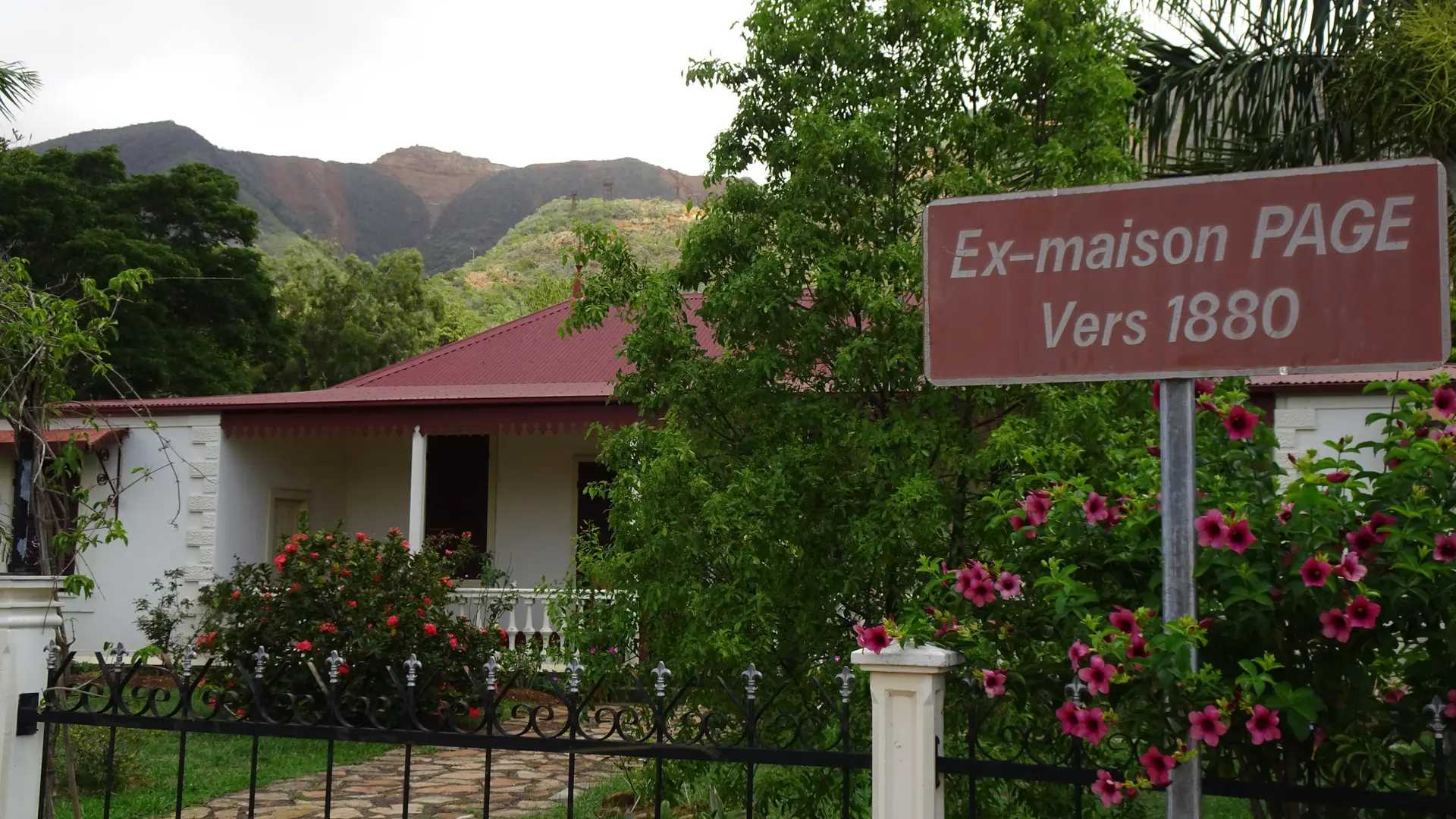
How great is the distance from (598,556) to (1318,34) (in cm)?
894

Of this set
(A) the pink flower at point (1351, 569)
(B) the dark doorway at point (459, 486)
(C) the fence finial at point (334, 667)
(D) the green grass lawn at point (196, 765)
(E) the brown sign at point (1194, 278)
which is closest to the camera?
(E) the brown sign at point (1194, 278)

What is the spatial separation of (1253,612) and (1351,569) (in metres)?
0.22

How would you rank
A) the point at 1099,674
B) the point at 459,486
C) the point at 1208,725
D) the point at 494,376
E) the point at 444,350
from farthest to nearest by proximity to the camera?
the point at 444,350 < the point at 459,486 < the point at 494,376 < the point at 1099,674 < the point at 1208,725

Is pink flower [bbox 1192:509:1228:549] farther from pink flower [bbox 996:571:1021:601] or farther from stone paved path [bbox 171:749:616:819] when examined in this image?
stone paved path [bbox 171:749:616:819]

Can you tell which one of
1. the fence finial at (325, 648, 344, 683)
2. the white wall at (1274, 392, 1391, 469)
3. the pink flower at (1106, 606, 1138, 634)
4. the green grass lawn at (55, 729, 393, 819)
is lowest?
the green grass lawn at (55, 729, 393, 819)

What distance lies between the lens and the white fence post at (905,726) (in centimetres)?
326

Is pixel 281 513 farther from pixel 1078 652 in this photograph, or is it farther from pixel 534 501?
pixel 1078 652

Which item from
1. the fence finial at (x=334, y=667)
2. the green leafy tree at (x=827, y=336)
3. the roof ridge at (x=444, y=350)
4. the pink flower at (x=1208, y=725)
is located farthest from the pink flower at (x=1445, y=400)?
the roof ridge at (x=444, y=350)

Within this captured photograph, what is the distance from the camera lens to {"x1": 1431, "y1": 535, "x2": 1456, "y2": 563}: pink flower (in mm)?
2625

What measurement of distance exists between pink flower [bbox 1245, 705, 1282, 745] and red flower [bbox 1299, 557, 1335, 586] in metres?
0.29

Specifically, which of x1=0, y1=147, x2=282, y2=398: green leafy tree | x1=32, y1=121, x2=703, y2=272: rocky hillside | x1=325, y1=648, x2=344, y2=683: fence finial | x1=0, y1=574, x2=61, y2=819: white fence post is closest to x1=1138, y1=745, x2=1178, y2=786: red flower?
x1=325, y1=648, x2=344, y2=683: fence finial

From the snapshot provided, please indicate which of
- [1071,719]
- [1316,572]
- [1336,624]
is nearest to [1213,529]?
[1316,572]

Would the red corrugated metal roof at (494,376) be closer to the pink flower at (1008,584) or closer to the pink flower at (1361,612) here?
the pink flower at (1008,584)

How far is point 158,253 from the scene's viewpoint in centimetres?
2567
